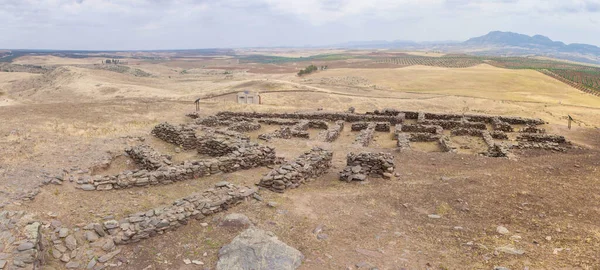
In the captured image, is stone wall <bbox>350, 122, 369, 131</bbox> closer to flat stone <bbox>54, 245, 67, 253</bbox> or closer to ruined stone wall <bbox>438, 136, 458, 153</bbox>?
ruined stone wall <bbox>438, 136, 458, 153</bbox>

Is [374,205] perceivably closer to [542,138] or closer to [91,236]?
[91,236]

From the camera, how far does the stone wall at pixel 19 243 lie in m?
6.75

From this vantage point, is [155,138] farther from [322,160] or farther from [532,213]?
[532,213]

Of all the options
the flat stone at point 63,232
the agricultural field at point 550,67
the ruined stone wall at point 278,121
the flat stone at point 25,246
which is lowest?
the ruined stone wall at point 278,121

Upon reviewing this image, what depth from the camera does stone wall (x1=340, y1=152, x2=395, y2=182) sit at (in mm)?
13719

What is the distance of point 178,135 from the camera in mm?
19172

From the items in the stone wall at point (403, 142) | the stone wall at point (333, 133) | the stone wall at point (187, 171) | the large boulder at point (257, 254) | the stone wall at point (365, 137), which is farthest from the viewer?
the stone wall at point (333, 133)

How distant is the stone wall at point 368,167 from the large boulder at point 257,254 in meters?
5.98

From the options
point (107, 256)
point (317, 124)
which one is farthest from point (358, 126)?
point (107, 256)

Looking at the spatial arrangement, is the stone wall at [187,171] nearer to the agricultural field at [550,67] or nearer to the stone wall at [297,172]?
the stone wall at [297,172]

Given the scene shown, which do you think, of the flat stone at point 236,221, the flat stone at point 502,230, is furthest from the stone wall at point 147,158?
the flat stone at point 502,230

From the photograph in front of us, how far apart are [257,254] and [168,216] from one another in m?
2.92

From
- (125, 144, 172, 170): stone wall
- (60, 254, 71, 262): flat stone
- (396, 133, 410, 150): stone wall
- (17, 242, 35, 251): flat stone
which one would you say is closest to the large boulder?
(60, 254, 71, 262): flat stone

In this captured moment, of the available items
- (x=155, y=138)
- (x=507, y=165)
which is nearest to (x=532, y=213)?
(x=507, y=165)
